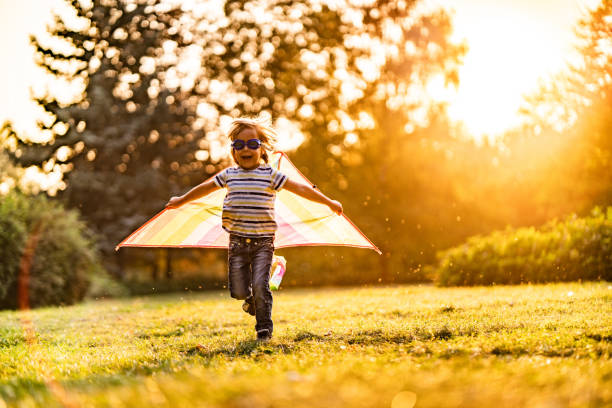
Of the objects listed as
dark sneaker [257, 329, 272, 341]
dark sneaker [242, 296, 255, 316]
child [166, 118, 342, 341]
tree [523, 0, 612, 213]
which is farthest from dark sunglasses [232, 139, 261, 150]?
tree [523, 0, 612, 213]

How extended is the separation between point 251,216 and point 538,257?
10.4 m

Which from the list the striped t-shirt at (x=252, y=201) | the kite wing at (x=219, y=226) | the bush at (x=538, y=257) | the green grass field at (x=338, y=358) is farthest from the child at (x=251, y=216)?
the bush at (x=538, y=257)

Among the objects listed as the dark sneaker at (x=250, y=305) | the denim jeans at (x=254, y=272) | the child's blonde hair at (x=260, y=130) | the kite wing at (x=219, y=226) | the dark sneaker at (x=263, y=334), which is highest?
the child's blonde hair at (x=260, y=130)

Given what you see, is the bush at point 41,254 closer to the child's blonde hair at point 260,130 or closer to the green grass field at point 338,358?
the green grass field at point 338,358

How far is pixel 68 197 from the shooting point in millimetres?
28672

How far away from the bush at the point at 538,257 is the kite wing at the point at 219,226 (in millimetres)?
7472

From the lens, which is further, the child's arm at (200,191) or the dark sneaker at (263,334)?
the child's arm at (200,191)

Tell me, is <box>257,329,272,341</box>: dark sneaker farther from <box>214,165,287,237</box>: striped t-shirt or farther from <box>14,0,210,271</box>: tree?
<box>14,0,210,271</box>: tree

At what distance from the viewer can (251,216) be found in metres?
6.78

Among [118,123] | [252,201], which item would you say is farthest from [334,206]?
[118,123]

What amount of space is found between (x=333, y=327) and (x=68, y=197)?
77.5 ft

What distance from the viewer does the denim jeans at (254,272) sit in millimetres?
6730

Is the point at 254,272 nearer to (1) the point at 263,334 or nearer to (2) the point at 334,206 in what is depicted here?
A: (1) the point at 263,334

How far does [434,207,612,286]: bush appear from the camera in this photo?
1429 centimetres
